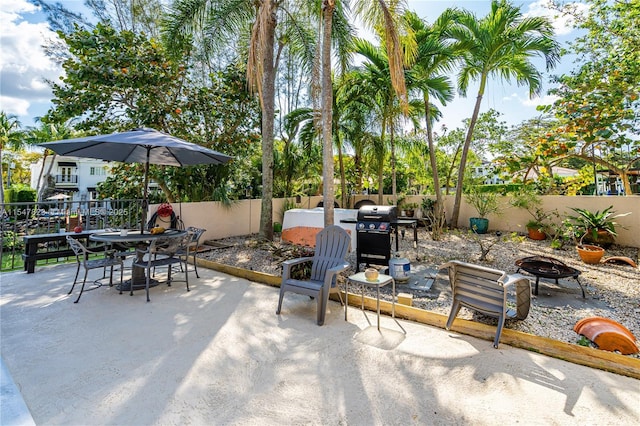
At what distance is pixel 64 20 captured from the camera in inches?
440

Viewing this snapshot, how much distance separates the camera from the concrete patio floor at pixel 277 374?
2008 mm

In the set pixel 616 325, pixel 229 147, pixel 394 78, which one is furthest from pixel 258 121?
pixel 616 325

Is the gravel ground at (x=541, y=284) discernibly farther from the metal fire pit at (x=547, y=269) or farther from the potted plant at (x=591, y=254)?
the metal fire pit at (x=547, y=269)

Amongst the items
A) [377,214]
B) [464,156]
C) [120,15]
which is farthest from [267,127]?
[120,15]

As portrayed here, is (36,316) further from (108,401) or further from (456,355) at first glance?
(456,355)

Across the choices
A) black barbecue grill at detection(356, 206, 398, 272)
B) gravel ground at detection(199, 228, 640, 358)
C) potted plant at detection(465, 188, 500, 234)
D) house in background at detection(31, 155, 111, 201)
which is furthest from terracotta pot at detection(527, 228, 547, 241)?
house in background at detection(31, 155, 111, 201)

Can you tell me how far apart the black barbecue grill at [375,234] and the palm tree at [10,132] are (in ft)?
76.7

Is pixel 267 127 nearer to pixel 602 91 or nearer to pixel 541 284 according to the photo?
pixel 541 284

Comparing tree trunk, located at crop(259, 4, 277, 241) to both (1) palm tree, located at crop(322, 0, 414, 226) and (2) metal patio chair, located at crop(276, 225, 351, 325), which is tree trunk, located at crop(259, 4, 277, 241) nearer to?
(1) palm tree, located at crop(322, 0, 414, 226)

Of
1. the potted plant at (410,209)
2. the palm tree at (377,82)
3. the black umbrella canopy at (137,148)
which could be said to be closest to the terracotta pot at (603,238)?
the potted plant at (410,209)

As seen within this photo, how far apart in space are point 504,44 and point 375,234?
7646 millimetres

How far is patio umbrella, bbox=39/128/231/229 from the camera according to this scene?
4262 millimetres

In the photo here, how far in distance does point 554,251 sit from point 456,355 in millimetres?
6176

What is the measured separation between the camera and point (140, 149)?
17.1 ft
